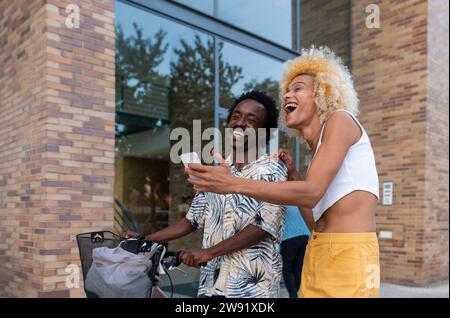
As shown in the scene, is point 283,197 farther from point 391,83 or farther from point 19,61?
point 391,83

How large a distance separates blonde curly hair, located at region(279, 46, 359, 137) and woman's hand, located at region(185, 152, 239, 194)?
51 centimetres

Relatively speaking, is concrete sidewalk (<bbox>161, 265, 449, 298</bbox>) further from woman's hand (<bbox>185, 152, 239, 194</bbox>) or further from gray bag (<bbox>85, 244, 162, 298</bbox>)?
woman's hand (<bbox>185, 152, 239, 194</bbox>)

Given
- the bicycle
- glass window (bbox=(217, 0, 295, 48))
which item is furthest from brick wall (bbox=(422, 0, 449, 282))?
the bicycle

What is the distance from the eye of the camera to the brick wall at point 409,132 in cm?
705

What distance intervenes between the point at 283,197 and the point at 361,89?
708 centimetres

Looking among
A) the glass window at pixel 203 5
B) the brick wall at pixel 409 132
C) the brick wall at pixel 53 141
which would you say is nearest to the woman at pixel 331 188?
the brick wall at pixel 53 141

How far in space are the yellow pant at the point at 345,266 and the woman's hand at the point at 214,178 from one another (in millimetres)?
433

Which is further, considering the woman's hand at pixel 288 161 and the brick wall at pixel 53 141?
the brick wall at pixel 53 141

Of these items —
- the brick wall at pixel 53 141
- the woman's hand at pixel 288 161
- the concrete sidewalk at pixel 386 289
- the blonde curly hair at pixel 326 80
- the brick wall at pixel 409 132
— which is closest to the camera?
the blonde curly hair at pixel 326 80

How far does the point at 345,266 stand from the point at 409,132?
646 cm

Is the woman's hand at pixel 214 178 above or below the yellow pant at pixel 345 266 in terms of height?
above

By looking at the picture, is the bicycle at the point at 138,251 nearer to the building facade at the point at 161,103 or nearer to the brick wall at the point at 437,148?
the building facade at the point at 161,103

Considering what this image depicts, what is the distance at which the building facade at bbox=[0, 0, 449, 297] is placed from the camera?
152 inches
